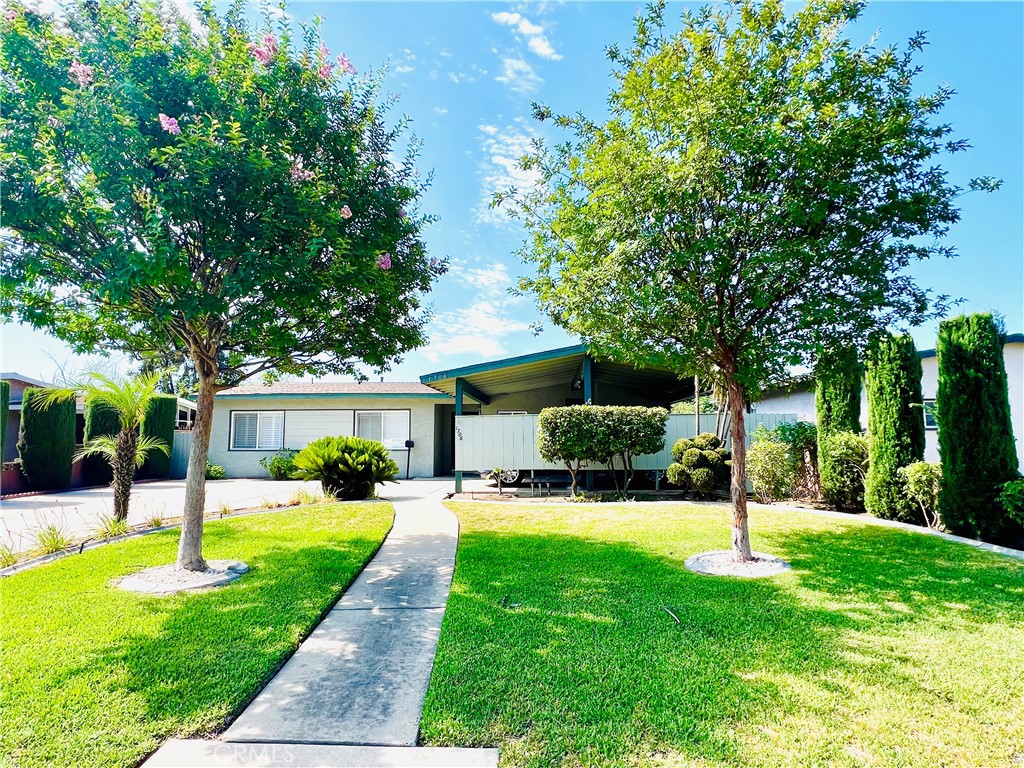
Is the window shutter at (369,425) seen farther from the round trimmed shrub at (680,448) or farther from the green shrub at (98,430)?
the round trimmed shrub at (680,448)

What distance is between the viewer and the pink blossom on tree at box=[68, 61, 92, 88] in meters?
3.78

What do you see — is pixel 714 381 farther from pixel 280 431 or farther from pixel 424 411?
pixel 280 431

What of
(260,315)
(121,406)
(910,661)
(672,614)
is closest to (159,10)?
(260,315)

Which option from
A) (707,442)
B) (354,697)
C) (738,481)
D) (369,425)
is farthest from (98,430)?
(738,481)

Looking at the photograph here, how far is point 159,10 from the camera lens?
14.6 ft

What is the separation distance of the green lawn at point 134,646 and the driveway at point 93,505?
7.15ft

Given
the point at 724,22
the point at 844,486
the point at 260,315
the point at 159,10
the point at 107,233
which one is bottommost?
the point at 844,486

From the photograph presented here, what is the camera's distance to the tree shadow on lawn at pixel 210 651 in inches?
103

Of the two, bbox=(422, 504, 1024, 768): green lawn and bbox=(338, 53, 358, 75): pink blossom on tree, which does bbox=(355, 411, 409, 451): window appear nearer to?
bbox=(422, 504, 1024, 768): green lawn

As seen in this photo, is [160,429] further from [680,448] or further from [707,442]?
[707,442]

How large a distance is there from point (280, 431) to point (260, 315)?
15094mm

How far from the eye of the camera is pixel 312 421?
709 inches

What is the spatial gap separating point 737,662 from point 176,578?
5.16m

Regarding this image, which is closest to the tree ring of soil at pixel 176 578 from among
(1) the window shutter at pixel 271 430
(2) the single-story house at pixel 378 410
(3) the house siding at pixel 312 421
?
(2) the single-story house at pixel 378 410
